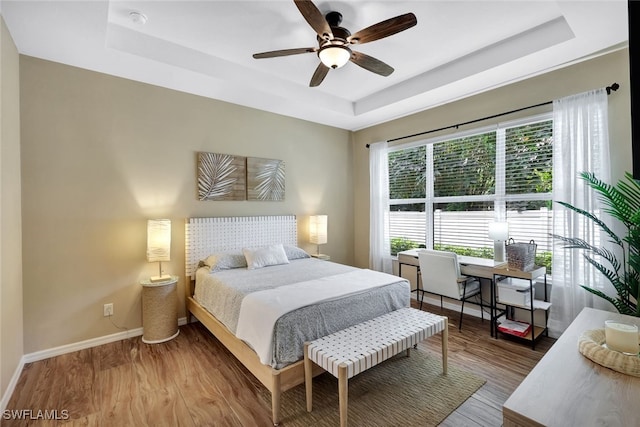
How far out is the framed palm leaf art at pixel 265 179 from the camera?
3.96 meters

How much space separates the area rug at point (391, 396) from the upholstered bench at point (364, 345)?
113 mm

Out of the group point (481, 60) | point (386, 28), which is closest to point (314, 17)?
point (386, 28)

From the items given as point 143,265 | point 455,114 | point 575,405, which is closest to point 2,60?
point 143,265

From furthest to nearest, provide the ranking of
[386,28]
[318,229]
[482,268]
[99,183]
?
[318,229] → [482,268] → [99,183] → [386,28]

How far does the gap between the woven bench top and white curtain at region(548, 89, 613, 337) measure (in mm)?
1425

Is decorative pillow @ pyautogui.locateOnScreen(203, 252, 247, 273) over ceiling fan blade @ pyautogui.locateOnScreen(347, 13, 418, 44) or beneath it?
beneath

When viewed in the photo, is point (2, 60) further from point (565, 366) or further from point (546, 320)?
point (546, 320)

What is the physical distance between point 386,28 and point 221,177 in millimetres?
2525

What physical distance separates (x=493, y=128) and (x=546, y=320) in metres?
2.16

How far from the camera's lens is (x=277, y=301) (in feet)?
7.13

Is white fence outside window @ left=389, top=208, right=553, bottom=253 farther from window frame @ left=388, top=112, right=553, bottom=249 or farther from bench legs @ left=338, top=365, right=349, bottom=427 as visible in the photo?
bench legs @ left=338, top=365, right=349, bottom=427

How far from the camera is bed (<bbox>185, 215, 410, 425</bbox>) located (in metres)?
1.97

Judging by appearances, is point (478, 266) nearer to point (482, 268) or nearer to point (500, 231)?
point (482, 268)

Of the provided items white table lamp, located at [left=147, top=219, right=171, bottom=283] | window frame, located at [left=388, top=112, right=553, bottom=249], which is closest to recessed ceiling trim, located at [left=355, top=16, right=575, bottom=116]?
window frame, located at [left=388, top=112, right=553, bottom=249]
